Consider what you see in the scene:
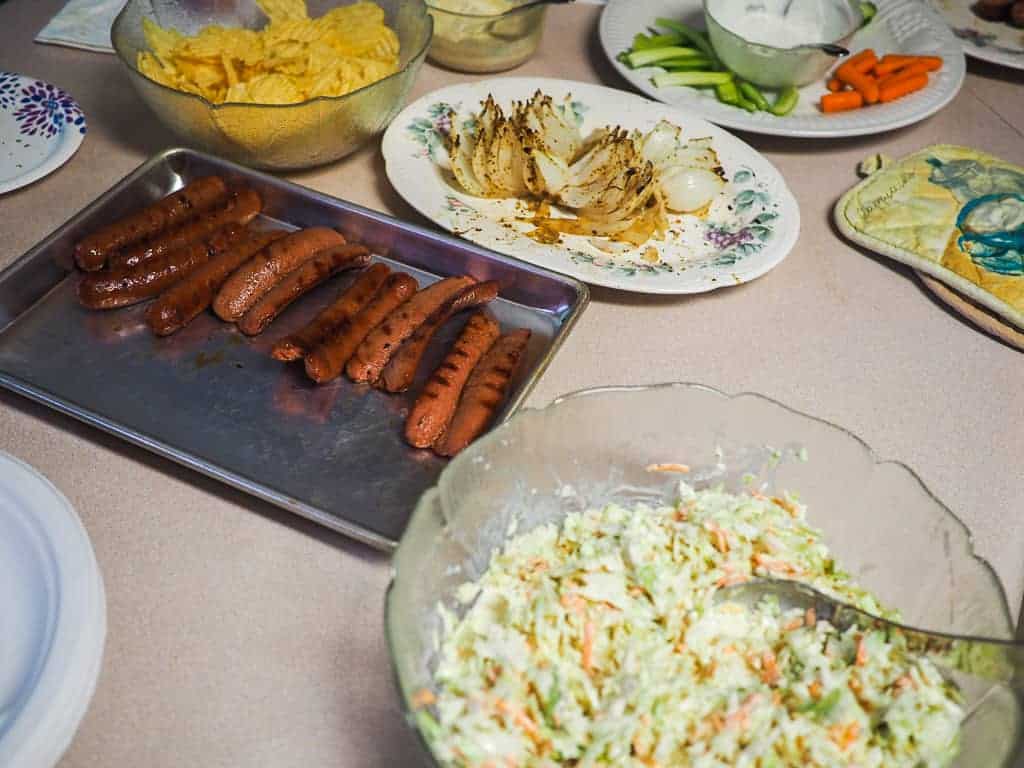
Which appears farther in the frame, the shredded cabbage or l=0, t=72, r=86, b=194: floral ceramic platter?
l=0, t=72, r=86, b=194: floral ceramic platter

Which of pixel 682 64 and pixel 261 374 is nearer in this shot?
pixel 261 374

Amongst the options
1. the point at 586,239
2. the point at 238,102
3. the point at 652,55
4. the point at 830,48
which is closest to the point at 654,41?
the point at 652,55

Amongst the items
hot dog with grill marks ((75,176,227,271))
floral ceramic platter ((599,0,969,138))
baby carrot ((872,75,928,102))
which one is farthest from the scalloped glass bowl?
baby carrot ((872,75,928,102))

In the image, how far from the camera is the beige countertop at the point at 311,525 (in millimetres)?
992

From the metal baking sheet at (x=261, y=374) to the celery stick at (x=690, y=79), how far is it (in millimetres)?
766

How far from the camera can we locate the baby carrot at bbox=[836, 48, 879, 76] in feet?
6.68

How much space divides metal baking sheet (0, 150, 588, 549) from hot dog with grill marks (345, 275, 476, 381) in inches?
1.3

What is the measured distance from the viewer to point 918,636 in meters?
0.85

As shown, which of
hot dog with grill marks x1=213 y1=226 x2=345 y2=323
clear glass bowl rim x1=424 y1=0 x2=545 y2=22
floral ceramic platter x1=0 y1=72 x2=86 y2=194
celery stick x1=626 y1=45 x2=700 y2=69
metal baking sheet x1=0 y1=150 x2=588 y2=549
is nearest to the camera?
metal baking sheet x1=0 y1=150 x2=588 y2=549

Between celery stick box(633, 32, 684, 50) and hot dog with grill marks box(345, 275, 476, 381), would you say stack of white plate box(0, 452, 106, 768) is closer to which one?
hot dog with grill marks box(345, 275, 476, 381)

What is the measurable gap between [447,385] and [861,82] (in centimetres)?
132

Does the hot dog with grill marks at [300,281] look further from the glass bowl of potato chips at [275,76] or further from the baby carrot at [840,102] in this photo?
the baby carrot at [840,102]

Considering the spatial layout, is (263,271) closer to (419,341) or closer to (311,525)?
(419,341)

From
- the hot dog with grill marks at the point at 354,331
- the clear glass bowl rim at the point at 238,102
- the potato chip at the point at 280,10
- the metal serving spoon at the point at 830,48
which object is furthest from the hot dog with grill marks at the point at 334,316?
the metal serving spoon at the point at 830,48
